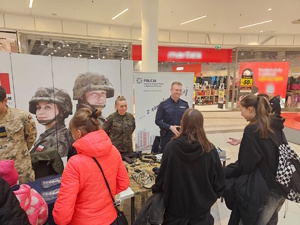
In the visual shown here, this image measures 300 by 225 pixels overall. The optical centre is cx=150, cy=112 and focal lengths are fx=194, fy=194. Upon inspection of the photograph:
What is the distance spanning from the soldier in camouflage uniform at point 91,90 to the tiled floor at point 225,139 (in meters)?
2.81

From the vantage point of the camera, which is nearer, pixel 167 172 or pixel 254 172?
pixel 167 172

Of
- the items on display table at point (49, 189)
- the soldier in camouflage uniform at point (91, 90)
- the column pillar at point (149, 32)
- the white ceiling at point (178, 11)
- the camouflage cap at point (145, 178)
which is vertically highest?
the white ceiling at point (178, 11)

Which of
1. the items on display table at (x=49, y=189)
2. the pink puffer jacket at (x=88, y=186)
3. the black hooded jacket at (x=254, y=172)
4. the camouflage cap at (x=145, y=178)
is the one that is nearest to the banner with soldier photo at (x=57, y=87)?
the items on display table at (x=49, y=189)

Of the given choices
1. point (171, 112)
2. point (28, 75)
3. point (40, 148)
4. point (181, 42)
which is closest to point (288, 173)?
point (171, 112)

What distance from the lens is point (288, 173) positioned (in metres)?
1.68

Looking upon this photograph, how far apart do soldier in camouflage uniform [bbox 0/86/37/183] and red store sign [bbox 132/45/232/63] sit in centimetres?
734

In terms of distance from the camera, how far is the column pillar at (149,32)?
5.03 metres

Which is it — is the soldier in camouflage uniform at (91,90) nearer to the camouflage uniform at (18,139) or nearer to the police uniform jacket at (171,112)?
the police uniform jacket at (171,112)

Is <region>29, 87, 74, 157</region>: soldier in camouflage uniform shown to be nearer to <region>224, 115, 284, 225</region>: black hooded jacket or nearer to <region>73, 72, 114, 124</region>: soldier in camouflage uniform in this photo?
<region>73, 72, 114, 124</region>: soldier in camouflage uniform

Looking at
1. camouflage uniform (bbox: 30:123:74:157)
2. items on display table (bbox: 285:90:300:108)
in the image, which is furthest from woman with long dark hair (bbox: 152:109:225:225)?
items on display table (bbox: 285:90:300:108)

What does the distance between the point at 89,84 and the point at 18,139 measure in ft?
6.39

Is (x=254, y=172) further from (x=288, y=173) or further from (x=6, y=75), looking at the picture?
(x=6, y=75)

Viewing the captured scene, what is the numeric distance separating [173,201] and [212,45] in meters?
9.86

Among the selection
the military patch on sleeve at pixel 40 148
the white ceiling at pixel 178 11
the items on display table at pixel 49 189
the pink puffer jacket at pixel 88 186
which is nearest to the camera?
the pink puffer jacket at pixel 88 186
